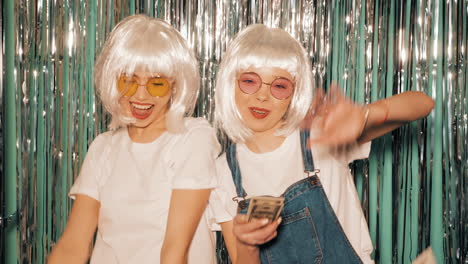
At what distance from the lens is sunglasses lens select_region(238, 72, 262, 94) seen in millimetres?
1250

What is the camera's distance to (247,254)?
3.85ft

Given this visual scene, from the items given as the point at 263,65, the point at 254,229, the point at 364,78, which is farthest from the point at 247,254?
the point at 364,78

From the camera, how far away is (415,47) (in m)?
1.53

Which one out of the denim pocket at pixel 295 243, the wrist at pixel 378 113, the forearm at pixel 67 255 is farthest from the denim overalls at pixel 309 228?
the forearm at pixel 67 255

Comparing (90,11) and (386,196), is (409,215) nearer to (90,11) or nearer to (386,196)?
(386,196)

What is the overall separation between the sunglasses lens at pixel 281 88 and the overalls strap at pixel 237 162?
11 cm

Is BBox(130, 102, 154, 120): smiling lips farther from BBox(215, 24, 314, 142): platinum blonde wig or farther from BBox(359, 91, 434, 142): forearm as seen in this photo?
BBox(359, 91, 434, 142): forearm

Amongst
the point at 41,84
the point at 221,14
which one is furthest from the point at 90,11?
the point at 221,14

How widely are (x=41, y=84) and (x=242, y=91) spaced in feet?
2.54

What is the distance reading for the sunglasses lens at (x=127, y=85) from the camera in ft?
4.25

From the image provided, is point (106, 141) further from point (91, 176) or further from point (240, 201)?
point (240, 201)

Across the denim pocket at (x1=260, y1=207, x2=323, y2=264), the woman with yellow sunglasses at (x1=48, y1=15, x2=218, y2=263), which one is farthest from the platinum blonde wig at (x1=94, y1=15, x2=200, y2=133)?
the denim pocket at (x1=260, y1=207, x2=323, y2=264)

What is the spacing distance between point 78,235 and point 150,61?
1.68 feet

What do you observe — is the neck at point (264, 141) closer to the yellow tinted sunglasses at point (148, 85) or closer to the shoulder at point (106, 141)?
the yellow tinted sunglasses at point (148, 85)
